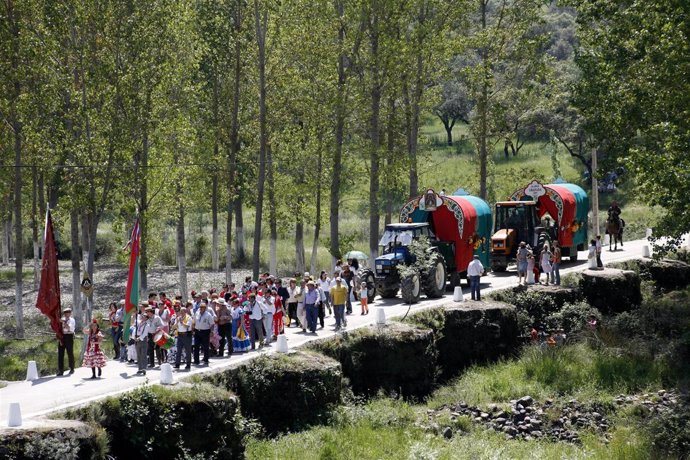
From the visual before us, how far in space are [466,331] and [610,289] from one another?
30.8 feet

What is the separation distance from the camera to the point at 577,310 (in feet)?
116

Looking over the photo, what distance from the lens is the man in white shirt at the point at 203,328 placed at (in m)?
23.7

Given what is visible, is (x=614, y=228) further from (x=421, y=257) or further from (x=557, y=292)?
(x=421, y=257)

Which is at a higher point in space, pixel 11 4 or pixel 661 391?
pixel 11 4

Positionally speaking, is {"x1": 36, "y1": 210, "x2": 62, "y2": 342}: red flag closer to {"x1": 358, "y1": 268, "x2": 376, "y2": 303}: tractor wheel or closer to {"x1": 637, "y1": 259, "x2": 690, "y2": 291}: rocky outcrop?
{"x1": 358, "y1": 268, "x2": 376, "y2": 303}: tractor wheel

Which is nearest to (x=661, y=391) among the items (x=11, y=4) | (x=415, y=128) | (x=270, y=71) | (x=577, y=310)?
(x=577, y=310)

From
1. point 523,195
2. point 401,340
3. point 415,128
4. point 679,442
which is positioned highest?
point 415,128

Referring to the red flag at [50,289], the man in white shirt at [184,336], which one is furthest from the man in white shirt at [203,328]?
the red flag at [50,289]

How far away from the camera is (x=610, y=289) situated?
38.1 metres

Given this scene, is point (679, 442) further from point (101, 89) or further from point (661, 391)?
point (101, 89)

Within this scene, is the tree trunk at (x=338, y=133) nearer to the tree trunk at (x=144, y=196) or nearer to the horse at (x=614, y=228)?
the tree trunk at (x=144, y=196)

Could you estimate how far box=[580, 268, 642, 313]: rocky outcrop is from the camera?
124 feet

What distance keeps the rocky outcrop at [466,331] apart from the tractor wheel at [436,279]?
1.15m

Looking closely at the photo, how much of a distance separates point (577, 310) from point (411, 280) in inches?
284
